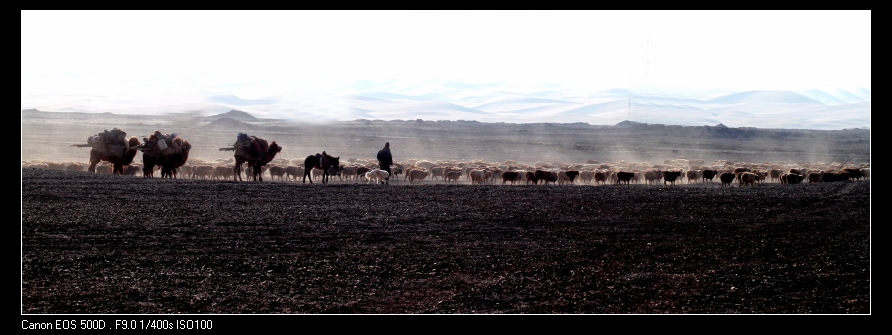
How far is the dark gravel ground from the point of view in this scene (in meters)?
11.2

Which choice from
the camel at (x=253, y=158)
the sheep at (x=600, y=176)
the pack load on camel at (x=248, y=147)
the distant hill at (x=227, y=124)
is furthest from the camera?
the distant hill at (x=227, y=124)

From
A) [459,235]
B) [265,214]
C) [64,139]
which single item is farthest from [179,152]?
[64,139]

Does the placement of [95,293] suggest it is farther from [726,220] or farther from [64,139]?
[64,139]

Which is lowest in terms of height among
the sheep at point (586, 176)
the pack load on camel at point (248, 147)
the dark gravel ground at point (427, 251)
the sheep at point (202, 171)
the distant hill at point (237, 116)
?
the dark gravel ground at point (427, 251)

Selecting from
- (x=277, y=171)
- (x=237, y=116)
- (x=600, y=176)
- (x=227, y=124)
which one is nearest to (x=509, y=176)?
(x=600, y=176)

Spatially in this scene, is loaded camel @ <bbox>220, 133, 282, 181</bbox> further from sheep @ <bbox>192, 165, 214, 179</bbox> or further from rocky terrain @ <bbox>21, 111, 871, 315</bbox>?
sheep @ <bbox>192, 165, 214, 179</bbox>

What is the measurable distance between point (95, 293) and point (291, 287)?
2.40 metres

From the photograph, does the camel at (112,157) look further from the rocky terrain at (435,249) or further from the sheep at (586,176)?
the sheep at (586,176)

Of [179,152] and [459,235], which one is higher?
[179,152]

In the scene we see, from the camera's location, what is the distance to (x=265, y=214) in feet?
58.4

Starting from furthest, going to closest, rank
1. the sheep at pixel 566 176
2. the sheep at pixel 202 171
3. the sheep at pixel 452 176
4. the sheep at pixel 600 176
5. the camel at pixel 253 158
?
the sheep at pixel 452 176 → the sheep at pixel 600 176 → the sheep at pixel 202 171 → the sheep at pixel 566 176 → the camel at pixel 253 158

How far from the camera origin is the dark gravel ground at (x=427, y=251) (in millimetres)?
11250

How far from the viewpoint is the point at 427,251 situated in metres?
14.4

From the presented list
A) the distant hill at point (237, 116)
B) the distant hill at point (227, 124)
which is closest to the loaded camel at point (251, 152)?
the distant hill at point (227, 124)
